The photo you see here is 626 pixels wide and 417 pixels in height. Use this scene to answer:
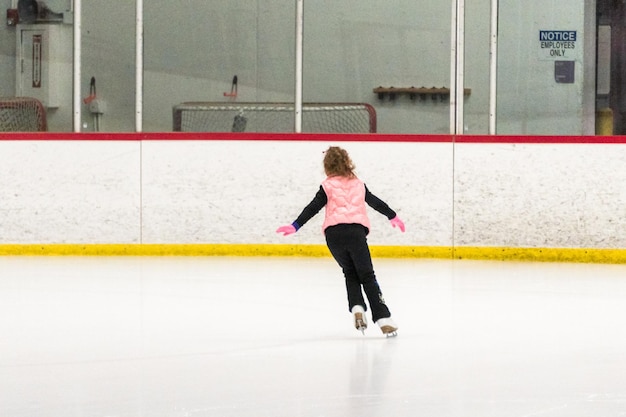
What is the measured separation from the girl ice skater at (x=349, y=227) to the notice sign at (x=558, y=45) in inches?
219

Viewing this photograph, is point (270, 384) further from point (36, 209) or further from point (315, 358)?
point (36, 209)

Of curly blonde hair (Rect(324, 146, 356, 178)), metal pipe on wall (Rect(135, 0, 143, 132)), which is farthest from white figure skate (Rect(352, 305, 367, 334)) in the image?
metal pipe on wall (Rect(135, 0, 143, 132))

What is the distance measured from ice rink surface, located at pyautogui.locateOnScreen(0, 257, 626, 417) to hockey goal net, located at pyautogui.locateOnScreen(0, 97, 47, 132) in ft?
6.10

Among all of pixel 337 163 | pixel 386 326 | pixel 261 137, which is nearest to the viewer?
pixel 386 326

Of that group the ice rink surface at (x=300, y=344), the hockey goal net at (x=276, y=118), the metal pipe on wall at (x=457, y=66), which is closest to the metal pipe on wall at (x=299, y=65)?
the hockey goal net at (x=276, y=118)

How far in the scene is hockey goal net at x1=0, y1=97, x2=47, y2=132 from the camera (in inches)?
457

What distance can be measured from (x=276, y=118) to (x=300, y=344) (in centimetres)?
585

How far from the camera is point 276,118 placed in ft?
38.5

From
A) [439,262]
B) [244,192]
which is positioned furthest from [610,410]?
[244,192]

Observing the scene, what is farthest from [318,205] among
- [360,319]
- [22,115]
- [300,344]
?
[22,115]

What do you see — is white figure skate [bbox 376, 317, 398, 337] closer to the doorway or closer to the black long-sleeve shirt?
the black long-sleeve shirt

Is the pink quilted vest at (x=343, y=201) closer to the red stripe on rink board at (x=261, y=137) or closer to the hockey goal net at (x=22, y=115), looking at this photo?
the red stripe on rink board at (x=261, y=137)

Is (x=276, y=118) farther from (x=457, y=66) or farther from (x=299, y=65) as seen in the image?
(x=457, y=66)

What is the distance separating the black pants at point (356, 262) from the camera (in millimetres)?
6328
